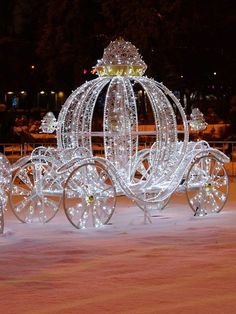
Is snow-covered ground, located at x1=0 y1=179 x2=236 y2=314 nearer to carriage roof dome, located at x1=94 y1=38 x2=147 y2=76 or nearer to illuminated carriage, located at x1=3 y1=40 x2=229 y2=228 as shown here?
illuminated carriage, located at x1=3 y1=40 x2=229 y2=228

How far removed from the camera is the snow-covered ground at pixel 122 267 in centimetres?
590

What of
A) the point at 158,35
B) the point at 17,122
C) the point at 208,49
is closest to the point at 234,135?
the point at 158,35

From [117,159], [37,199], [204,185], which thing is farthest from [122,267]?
[204,185]

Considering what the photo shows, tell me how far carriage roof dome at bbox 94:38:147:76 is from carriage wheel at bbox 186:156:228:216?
1.44 m

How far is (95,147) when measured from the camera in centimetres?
2091

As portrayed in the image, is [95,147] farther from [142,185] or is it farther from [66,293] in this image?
[66,293]

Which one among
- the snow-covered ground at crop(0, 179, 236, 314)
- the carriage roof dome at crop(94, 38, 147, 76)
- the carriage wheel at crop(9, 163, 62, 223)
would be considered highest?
the carriage roof dome at crop(94, 38, 147, 76)

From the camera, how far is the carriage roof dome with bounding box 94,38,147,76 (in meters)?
10.4

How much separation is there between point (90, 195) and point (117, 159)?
116 centimetres

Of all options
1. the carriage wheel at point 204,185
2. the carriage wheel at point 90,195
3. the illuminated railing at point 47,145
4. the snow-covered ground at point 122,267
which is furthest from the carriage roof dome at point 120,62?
the illuminated railing at point 47,145

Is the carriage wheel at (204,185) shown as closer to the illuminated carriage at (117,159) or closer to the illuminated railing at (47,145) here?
the illuminated carriage at (117,159)

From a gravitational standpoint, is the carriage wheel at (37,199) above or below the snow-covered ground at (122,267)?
above

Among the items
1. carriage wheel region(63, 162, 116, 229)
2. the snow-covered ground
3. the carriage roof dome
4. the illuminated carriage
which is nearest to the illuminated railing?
the illuminated carriage

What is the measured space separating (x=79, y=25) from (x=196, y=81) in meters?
8.91
